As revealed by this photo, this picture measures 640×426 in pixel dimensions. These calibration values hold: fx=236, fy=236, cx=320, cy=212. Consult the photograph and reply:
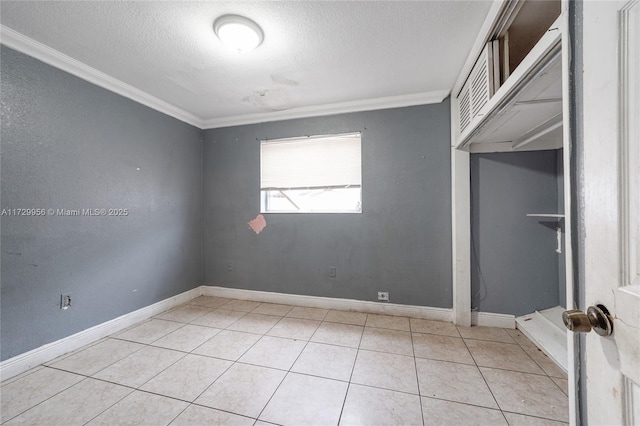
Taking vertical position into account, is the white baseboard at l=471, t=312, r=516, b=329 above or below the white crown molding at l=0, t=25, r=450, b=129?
below

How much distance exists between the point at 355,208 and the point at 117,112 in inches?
107

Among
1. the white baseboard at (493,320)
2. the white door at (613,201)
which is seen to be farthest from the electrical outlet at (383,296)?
the white door at (613,201)

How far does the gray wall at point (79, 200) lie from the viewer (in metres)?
1.76

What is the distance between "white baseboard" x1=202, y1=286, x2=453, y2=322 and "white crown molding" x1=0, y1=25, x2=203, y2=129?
2.43 metres

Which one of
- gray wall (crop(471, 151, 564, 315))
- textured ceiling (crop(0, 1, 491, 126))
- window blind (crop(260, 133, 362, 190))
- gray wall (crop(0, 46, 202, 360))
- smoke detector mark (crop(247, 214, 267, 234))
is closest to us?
textured ceiling (crop(0, 1, 491, 126))

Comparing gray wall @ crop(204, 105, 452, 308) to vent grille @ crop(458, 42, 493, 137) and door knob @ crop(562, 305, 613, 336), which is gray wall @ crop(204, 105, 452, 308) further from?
door knob @ crop(562, 305, 613, 336)

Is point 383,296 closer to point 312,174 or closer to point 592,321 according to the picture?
point 312,174

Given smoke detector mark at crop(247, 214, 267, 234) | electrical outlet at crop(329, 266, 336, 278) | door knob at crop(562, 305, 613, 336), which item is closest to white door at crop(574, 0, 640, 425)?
door knob at crop(562, 305, 613, 336)

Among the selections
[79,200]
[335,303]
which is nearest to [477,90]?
[335,303]

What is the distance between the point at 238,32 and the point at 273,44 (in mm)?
285

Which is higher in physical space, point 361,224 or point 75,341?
point 361,224

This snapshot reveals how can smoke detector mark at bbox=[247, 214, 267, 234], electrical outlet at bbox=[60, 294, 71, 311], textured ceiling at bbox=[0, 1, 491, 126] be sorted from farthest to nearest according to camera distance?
smoke detector mark at bbox=[247, 214, 267, 234]
electrical outlet at bbox=[60, 294, 71, 311]
textured ceiling at bbox=[0, 1, 491, 126]

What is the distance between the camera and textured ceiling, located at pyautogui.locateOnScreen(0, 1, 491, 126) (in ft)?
5.04

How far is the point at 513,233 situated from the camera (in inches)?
94.5
